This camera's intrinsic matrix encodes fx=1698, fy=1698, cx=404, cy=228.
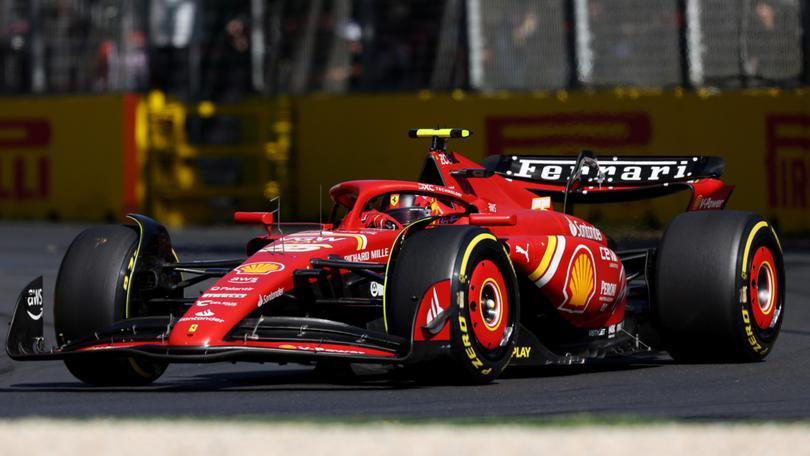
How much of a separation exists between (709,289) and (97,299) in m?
3.19

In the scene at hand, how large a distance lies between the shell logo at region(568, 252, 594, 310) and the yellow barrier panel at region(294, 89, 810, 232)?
9.11 m

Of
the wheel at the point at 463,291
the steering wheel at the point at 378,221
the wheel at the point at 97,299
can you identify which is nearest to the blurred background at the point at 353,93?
the steering wheel at the point at 378,221

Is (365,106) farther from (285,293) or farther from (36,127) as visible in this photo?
(285,293)

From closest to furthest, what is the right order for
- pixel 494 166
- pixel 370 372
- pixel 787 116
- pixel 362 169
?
pixel 370 372, pixel 494 166, pixel 787 116, pixel 362 169

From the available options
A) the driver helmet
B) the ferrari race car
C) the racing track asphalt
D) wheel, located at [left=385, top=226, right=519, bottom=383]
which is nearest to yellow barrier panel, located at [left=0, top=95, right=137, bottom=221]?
the racing track asphalt

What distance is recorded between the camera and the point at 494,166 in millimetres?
10344

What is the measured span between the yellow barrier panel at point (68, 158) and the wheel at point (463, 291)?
13.9 m

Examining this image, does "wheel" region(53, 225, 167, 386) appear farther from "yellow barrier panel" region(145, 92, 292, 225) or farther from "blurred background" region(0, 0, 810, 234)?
"yellow barrier panel" region(145, 92, 292, 225)

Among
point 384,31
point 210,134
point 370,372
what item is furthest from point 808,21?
point 370,372

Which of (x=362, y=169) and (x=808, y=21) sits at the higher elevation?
(x=808, y=21)

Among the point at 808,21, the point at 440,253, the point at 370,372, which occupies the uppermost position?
the point at 808,21

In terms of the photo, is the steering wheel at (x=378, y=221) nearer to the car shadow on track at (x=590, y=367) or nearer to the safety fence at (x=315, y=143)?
the car shadow on track at (x=590, y=367)

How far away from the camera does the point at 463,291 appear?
25.4 feet

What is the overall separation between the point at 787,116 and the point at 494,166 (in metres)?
8.18
